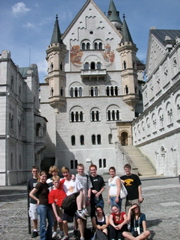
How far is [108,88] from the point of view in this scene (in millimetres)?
48500

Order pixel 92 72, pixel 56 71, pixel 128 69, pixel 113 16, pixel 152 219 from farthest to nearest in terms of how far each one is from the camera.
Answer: pixel 113 16 < pixel 92 72 < pixel 128 69 < pixel 56 71 < pixel 152 219

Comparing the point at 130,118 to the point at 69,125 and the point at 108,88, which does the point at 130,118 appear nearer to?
the point at 108,88

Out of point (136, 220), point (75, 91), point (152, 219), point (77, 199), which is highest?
point (75, 91)

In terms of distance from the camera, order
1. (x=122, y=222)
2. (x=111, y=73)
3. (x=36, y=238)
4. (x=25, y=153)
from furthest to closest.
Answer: (x=111, y=73) → (x=25, y=153) → (x=36, y=238) → (x=122, y=222)

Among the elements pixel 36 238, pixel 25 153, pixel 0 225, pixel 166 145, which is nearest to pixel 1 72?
pixel 25 153

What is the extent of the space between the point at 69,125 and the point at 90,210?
38.5 meters

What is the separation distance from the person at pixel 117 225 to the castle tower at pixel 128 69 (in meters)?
40.5

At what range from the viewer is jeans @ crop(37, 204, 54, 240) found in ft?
23.8

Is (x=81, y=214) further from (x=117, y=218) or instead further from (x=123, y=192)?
(x=123, y=192)

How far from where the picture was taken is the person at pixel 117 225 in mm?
6789

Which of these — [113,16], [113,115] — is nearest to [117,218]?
[113,115]

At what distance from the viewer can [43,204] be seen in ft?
24.8

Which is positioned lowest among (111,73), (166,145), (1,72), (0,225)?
(0,225)

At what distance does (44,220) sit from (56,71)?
41478 mm
